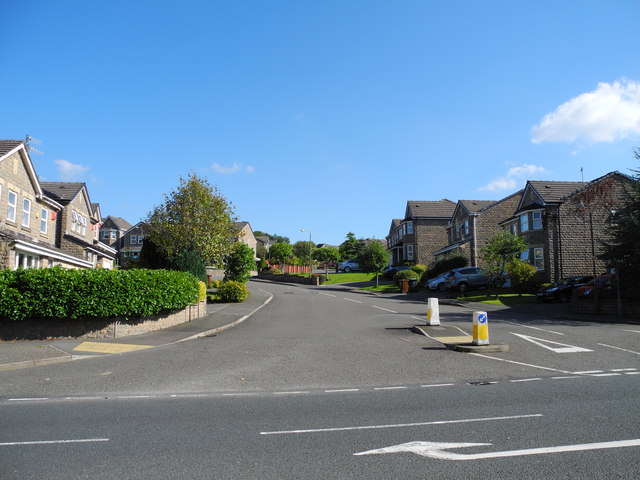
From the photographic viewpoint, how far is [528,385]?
878 cm

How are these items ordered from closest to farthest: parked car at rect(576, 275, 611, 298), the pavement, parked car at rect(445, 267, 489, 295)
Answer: the pavement → parked car at rect(576, 275, 611, 298) → parked car at rect(445, 267, 489, 295)

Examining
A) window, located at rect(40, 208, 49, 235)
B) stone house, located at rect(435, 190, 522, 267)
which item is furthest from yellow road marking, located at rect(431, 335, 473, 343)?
stone house, located at rect(435, 190, 522, 267)

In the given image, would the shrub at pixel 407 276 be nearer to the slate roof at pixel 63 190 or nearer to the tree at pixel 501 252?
the tree at pixel 501 252

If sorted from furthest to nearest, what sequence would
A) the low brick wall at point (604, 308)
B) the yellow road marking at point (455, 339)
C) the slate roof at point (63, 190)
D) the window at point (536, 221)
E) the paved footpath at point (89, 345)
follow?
the window at point (536, 221) < the slate roof at point (63, 190) < the low brick wall at point (604, 308) < the yellow road marking at point (455, 339) < the paved footpath at point (89, 345)

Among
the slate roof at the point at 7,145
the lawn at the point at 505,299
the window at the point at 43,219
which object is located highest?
the slate roof at the point at 7,145

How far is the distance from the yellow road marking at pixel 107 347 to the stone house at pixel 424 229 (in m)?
47.4

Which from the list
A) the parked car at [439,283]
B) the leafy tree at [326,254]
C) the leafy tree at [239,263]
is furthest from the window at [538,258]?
the leafy tree at [326,254]

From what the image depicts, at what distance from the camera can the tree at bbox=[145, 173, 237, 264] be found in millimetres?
25531

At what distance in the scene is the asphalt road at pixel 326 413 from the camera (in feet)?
15.8

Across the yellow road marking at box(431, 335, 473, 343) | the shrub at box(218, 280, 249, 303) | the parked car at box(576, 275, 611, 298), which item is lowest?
the yellow road marking at box(431, 335, 473, 343)

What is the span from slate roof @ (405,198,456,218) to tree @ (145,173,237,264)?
36819mm

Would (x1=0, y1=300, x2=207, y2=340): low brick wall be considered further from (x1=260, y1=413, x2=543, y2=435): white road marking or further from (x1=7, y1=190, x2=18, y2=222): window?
(x1=260, y1=413, x2=543, y2=435): white road marking

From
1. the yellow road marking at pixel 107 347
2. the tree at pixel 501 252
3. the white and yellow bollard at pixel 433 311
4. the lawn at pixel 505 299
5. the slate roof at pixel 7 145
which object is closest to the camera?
the yellow road marking at pixel 107 347

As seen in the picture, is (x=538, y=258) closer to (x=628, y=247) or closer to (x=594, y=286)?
(x=594, y=286)
